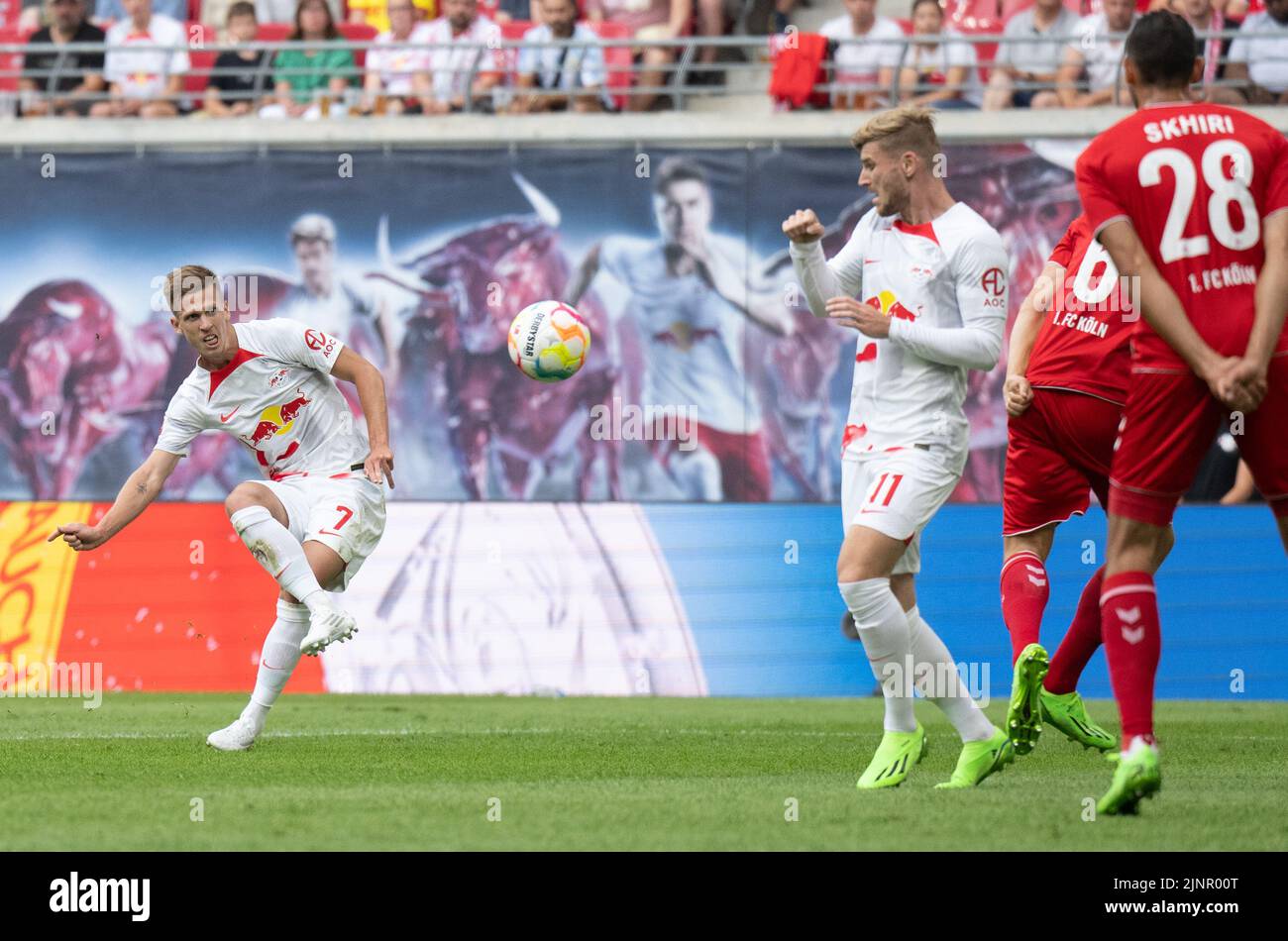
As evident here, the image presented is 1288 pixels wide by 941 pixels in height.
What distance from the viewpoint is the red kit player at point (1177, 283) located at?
229 inches

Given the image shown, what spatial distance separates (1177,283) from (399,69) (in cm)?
1147

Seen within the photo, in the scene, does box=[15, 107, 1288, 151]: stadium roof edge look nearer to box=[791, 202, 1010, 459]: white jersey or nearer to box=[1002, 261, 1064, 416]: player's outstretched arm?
box=[1002, 261, 1064, 416]: player's outstretched arm

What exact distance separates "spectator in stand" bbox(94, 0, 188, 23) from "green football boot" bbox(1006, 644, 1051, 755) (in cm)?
1357

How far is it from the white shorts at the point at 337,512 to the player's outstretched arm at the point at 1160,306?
156 inches

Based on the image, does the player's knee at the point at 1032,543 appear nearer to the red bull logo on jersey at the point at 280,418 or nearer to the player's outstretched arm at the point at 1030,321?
the player's outstretched arm at the point at 1030,321

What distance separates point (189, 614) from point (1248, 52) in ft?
30.2

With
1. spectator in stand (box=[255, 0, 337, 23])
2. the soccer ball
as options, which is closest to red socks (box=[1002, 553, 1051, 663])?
the soccer ball

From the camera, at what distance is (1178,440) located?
19.2 ft

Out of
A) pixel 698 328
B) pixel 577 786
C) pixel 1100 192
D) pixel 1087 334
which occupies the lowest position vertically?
pixel 577 786

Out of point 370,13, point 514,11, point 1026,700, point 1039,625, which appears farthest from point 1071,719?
point 370,13

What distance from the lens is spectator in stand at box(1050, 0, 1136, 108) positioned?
49.9 feet

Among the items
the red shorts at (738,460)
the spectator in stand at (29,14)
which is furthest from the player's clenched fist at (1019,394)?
the spectator in stand at (29,14)

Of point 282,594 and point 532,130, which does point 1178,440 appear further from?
point 532,130
